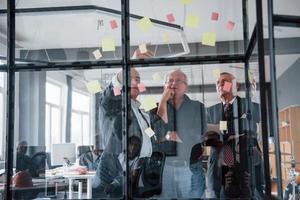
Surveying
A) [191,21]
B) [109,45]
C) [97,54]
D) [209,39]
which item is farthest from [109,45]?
[209,39]

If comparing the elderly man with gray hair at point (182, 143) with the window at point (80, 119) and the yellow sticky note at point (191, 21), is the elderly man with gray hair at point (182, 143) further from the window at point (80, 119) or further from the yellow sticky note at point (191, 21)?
the window at point (80, 119)

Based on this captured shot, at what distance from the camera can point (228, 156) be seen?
2.86m

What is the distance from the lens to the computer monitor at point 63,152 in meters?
2.85

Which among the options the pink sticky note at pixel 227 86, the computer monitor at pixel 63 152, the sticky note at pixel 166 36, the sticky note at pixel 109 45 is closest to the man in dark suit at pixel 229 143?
the pink sticky note at pixel 227 86

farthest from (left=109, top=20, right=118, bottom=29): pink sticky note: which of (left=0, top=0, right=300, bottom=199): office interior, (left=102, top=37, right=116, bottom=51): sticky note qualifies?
(left=102, top=37, right=116, bottom=51): sticky note

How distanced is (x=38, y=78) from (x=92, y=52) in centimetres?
50

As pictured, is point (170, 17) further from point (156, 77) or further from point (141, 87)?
point (141, 87)

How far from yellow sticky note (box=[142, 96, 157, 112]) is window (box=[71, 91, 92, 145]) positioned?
18.0 inches

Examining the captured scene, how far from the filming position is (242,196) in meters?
2.74

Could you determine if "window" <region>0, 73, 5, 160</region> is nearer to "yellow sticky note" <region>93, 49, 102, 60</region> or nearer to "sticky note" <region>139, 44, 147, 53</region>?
"yellow sticky note" <region>93, 49, 102, 60</region>

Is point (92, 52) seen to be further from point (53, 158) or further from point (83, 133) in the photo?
point (53, 158)

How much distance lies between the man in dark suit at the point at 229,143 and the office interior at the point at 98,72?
0.05 meters

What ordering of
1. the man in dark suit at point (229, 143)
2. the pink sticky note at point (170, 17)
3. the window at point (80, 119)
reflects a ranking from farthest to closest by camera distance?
the pink sticky note at point (170, 17), the window at point (80, 119), the man in dark suit at point (229, 143)

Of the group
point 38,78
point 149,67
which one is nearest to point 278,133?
point 149,67
